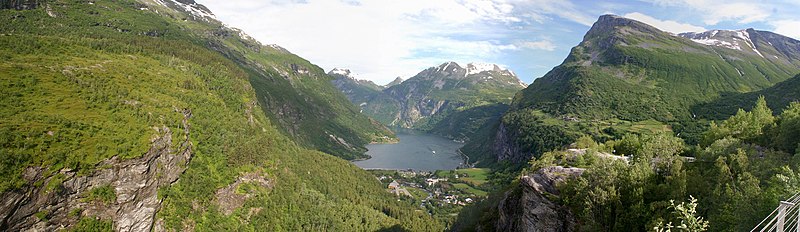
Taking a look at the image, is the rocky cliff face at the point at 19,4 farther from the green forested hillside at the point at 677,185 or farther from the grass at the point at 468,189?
the green forested hillside at the point at 677,185

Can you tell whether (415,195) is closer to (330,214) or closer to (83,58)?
(330,214)

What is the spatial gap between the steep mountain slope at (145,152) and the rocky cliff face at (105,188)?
164 millimetres

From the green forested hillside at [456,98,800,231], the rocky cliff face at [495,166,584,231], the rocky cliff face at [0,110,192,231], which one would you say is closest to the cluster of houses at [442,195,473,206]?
the rocky cliff face at [0,110,192,231]

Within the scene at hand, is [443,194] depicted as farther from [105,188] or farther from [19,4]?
[19,4]

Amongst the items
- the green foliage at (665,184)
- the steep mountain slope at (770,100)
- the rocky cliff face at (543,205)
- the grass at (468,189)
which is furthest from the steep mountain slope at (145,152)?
the steep mountain slope at (770,100)

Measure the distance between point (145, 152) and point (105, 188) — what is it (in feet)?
31.3

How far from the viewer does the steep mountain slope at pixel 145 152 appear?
59219mm

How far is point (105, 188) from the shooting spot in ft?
214

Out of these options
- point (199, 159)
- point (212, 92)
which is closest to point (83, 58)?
point (212, 92)

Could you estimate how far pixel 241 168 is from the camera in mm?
104625

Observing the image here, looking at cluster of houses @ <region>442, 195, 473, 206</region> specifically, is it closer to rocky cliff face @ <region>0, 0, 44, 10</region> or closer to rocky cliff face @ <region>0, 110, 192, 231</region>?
rocky cliff face @ <region>0, 110, 192, 231</region>

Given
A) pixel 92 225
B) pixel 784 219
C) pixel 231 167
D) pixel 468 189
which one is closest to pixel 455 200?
pixel 468 189

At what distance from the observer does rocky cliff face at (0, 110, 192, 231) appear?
5478 cm

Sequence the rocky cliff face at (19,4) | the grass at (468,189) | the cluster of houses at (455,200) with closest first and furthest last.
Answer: the cluster of houses at (455,200) → the rocky cliff face at (19,4) → the grass at (468,189)
